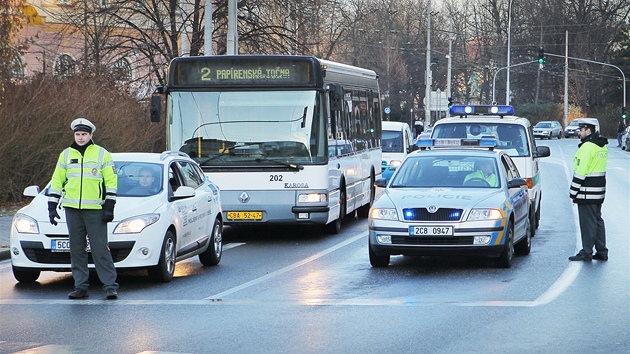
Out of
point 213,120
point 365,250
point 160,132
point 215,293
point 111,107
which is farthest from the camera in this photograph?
point 160,132

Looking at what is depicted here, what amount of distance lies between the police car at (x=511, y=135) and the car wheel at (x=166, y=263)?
7482 mm

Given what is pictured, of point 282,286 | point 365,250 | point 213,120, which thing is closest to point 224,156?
point 213,120

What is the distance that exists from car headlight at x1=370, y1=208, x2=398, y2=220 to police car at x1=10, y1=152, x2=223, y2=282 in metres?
2.08

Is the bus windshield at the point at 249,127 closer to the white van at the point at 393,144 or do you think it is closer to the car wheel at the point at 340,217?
the car wheel at the point at 340,217

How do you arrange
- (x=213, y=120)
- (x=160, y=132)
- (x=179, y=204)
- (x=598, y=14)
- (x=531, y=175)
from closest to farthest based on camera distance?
1. (x=179, y=204)
2. (x=213, y=120)
3. (x=531, y=175)
4. (x=160, y=132)
5. (x=598, y=14)

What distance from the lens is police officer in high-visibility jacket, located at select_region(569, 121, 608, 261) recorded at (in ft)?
47.8

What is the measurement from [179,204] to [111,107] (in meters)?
13.8

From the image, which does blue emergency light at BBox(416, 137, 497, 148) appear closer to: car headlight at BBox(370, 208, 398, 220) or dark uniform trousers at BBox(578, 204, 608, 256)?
dark uniform trousers at BBox(578, 204, 608, 256)

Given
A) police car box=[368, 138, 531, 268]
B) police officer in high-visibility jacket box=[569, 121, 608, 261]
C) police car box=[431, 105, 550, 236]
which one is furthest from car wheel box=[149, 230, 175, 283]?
police car box=[431, 105, 550, 236]

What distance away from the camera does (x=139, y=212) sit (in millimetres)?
12398

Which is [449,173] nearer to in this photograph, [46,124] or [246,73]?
[246,73]

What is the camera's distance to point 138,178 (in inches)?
523

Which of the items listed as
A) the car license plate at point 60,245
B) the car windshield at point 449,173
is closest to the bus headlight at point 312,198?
the car windshield at point 449,173

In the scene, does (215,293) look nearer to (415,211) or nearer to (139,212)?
(139,212)
